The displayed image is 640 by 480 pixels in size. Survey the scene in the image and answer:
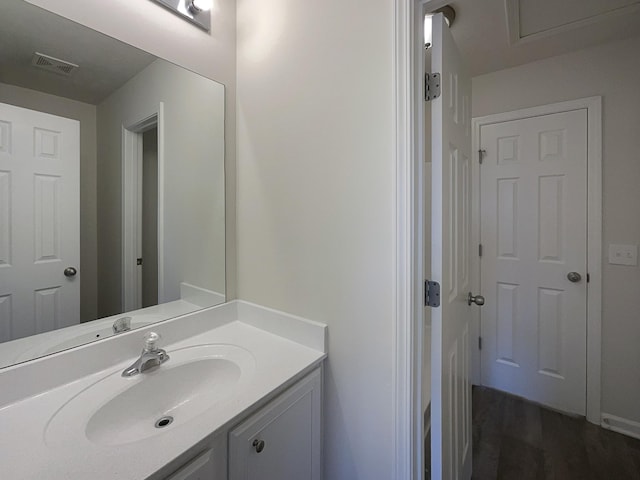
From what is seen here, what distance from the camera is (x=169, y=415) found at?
3.07 ft

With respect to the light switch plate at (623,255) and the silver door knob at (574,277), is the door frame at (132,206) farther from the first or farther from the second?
the light switch plate at (623,255)

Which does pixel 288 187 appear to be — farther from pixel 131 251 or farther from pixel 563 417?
pixel 563 417

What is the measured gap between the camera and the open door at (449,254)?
0.91 m

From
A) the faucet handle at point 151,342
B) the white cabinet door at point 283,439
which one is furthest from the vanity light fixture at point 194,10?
the white cabinet door at point 283,439

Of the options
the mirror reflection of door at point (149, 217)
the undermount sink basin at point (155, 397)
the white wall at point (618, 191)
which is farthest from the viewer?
the white wall at point (618, 191)

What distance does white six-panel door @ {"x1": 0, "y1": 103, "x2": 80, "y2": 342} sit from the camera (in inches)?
32.4

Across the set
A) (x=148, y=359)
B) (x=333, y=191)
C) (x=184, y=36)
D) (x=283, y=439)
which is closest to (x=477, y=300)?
(x=333, y=191)

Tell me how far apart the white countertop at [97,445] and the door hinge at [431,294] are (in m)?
0.41

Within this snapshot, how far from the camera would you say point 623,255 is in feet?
5.60

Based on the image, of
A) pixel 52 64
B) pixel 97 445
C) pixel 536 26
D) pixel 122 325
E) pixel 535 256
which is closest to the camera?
pixel 97 445

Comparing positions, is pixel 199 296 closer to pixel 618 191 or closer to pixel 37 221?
pixel 37 221

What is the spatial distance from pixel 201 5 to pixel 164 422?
1611 mm

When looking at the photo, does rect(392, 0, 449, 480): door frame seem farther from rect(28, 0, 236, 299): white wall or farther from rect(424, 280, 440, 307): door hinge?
rect(28, 0, 236, 299): white wall

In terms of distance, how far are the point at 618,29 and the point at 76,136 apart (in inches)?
107
